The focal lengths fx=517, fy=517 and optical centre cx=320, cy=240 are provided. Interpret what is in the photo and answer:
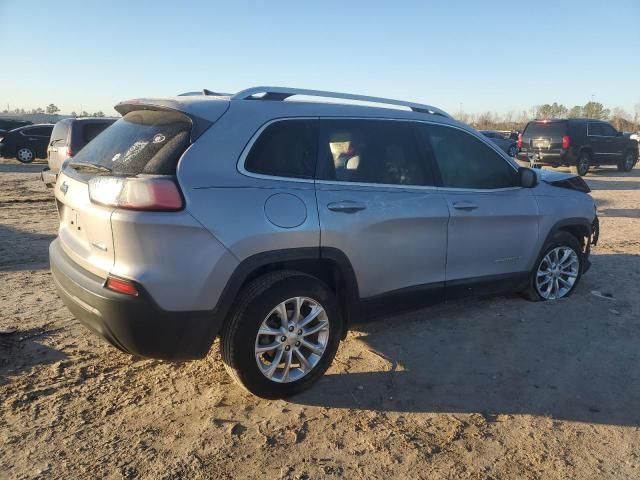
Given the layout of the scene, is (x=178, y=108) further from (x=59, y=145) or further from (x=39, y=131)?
(x=39, y=131)

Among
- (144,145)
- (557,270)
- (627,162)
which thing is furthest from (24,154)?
(627,162)

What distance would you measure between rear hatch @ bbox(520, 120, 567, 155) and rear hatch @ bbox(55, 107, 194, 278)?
55.8 ft

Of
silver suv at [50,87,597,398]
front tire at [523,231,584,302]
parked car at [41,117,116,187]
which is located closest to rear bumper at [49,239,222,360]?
silver suv at [50,87,597,398]

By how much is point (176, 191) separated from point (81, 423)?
1.42m

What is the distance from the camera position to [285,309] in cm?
315

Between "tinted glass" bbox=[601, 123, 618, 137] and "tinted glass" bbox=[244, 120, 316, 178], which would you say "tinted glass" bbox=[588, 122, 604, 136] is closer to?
"tinted glass" bbox=[601, 123, 618, 137]

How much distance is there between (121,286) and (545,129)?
18.1 m

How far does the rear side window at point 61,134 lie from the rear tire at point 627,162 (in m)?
19.0

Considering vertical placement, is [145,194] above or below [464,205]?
above

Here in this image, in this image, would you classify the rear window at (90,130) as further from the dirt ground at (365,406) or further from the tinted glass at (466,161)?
the tinted glass at (466,161)

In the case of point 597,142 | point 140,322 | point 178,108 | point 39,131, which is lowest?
point 140,322

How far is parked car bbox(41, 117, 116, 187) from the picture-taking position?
9.66m

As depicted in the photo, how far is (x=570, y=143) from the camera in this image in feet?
56.9

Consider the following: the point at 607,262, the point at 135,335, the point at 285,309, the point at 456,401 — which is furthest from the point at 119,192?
the point at 607,262
